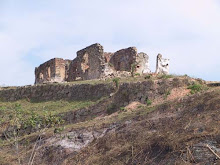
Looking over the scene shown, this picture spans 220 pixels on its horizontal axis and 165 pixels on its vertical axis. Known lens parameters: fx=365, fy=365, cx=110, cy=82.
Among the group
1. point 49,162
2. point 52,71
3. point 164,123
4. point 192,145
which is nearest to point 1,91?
point 52,71

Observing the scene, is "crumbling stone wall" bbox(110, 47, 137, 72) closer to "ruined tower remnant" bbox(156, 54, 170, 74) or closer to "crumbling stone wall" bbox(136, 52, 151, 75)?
"crumbling stone wall" bbox(136, 52, 151, 75)


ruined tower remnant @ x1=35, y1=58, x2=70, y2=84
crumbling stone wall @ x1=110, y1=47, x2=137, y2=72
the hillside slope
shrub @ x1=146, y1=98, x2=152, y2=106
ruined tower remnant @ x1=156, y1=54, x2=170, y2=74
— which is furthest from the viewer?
ruined tower remnant @ x1=35, y1=58, x2=70, y2=84

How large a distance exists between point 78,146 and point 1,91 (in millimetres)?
14150

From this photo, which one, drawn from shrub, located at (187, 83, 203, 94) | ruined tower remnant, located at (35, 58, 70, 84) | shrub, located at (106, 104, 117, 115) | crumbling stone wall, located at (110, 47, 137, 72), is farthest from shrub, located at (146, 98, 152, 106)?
ruined tower remnant, located at (35, 58, 70, 84)

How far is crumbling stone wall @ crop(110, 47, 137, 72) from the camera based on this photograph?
2317cm

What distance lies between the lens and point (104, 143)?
10.4 metres

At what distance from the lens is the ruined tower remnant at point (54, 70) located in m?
27.0

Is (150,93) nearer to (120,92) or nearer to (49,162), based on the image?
(120,92)

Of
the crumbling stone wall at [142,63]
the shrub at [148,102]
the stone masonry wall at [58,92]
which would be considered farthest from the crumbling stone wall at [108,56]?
the shrub at [148,102]

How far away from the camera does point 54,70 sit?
88.9 feet

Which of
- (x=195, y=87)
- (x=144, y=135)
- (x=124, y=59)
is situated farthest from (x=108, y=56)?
(x=144, y=135)

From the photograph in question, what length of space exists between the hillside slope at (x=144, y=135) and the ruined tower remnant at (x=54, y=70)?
12.0m

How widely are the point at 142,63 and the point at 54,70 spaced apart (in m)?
7.26

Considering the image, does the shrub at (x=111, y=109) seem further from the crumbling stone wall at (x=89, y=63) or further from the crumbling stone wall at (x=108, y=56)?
the crumbling stone wall at (x=108, y=56)
